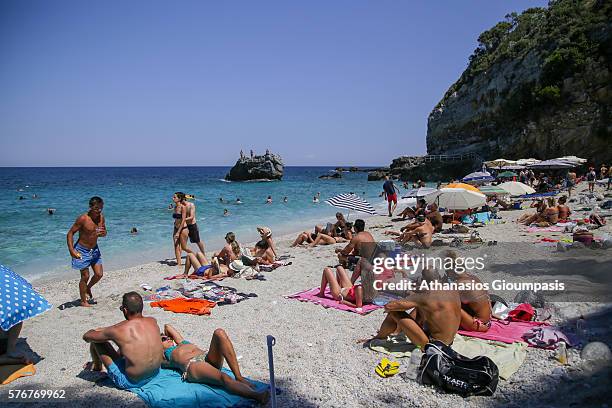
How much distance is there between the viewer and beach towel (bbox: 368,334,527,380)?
14.2 feet

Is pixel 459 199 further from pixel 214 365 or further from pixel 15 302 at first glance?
pixel 15 302

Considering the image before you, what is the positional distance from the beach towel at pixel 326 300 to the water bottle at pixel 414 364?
6.01 ft

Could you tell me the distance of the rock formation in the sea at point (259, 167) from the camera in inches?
2359

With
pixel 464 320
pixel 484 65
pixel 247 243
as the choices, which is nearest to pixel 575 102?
pixel 484 65

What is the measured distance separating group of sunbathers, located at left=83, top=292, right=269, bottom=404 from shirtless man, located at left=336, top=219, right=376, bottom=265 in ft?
12.9

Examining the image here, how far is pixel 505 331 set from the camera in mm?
5145

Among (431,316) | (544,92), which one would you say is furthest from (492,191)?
(544,92)

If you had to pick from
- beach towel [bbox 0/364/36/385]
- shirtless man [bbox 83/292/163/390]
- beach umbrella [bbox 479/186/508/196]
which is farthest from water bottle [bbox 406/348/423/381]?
beach umbrella [bbox 479/186/508/196]

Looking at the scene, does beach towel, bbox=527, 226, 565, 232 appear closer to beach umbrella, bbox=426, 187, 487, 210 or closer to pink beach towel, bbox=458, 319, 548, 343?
beach umbrella, bbox=426, 187, 487, 210

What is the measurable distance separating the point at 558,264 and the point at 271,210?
20.1 m

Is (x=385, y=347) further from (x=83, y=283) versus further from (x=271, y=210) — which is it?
(x=271, y=210)

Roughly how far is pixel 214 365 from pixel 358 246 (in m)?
4.46

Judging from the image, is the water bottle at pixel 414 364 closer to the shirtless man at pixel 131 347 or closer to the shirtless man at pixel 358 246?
the shirtless man at pixel 131 347

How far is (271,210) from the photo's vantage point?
26.7 meters
